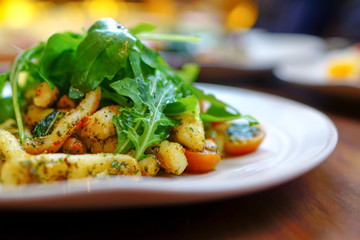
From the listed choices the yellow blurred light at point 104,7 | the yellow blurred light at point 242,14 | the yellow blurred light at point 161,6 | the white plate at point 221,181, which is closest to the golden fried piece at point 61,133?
the white plate at point 221,181

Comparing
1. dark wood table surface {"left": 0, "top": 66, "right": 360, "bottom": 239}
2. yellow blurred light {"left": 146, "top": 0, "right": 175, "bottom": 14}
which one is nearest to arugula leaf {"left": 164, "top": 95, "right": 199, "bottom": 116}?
dark wood table surface {"left": 0, "top": 66, "right": 360, "bottom": 239}

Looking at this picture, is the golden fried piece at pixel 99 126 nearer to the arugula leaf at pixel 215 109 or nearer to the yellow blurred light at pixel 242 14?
the arugula leaf at pixel 215 109

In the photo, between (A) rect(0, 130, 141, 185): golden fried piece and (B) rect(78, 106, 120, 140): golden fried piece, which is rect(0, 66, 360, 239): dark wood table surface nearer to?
(A) rect(0, 130, 141, 185): golden fried piece

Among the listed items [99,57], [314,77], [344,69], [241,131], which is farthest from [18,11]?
[241,131]

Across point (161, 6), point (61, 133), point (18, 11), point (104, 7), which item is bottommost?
point (18, 11)

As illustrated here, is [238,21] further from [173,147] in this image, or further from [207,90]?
[173,147]

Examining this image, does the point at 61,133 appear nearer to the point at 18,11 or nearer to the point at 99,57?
the point at 99,57
